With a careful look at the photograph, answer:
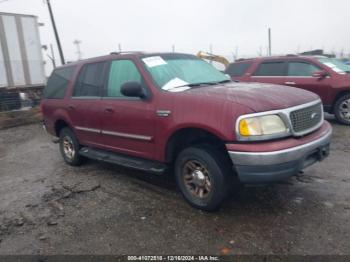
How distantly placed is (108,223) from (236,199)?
1.51m

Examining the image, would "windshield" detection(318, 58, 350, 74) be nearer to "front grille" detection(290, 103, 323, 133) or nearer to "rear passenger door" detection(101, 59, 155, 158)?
"front grille" detection(290, 103, 323, 133)

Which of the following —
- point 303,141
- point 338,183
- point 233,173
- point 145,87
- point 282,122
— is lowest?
point 338,183

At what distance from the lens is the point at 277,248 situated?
294cm

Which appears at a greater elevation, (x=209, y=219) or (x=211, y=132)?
(x=211, y=132)

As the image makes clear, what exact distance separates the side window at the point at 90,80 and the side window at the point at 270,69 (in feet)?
16.5

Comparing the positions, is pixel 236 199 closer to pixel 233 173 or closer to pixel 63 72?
pixel 233 173

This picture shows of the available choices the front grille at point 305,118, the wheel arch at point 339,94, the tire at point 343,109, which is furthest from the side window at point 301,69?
the front grille at point 305,118

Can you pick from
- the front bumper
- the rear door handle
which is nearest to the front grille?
the front bumper

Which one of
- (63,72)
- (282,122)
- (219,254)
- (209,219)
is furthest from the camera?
(63,72)

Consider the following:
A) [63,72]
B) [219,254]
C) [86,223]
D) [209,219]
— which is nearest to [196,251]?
[219,254]

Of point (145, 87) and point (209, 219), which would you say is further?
point (145, 87)

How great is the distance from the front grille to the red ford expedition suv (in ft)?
0.03

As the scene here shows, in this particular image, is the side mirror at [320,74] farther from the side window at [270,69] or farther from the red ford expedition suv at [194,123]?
the red ford expedition suv at [194,123]

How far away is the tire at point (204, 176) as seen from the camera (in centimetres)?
342
